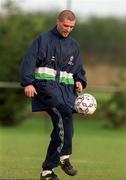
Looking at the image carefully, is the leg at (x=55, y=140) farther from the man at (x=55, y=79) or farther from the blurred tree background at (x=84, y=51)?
the blurred tree background at (x=84, y=51)

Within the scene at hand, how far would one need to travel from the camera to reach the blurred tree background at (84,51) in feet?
71.6

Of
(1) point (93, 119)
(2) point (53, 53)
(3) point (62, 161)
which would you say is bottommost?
(1) point (93, 119)

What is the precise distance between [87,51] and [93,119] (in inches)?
91.6

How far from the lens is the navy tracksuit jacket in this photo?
7715mm

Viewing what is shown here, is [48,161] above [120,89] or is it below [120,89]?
above

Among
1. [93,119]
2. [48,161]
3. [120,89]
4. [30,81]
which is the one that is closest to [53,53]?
[30,81]

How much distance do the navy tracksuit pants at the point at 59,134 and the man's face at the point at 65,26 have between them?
0.78 meters

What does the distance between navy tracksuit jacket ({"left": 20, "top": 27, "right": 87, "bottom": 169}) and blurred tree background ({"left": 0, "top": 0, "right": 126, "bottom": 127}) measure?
1359cm

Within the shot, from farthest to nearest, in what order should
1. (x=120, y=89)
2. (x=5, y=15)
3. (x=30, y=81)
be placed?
(x=5, y=15) < (x=120, y=89) < (x=30, y=81)

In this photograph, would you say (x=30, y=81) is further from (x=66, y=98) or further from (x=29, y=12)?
(x=29, y=12)

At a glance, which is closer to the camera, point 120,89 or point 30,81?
point 30,81

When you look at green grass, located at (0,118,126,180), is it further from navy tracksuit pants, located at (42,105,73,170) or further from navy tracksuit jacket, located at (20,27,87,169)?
navy tracksuit jacket, located at (20,27,87,169)

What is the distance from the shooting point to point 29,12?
77.6ft

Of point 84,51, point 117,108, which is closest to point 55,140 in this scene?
point 117,108
